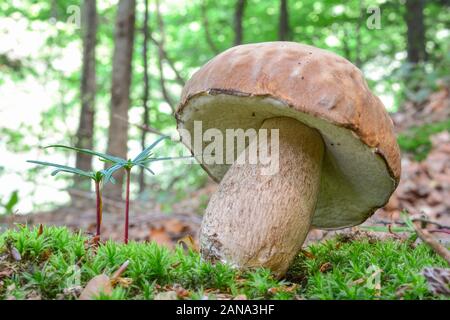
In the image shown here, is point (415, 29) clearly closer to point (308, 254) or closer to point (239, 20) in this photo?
point (239, 20)

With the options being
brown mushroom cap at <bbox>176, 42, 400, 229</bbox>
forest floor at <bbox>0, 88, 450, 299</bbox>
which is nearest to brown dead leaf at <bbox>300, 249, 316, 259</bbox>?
forest floor at <bbox>0, 88, 450, 299</bbox>

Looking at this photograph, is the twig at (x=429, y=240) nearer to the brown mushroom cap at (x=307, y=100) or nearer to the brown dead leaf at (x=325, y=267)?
the brown mushroom cap at (x=307, y=100)

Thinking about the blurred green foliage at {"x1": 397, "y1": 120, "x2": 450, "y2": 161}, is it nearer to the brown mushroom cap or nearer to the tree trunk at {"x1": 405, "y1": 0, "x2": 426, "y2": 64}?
the tree trunk at {"x1": 405, "y1": 0, "x2": 426, "y2": 64}

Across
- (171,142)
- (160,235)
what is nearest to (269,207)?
(160,235)

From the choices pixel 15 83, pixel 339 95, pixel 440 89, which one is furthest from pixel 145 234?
pixel 15 83

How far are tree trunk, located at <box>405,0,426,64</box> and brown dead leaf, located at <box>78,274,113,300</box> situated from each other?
25.8 ft

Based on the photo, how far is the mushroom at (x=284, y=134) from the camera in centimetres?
139

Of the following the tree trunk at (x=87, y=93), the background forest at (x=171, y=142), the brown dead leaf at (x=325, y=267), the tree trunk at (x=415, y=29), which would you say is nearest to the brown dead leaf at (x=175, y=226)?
the background forest at (x=171, y=142)

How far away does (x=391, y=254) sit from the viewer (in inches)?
65.6

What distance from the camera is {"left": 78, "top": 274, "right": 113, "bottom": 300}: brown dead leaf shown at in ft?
3.90

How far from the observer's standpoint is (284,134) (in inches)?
66.7

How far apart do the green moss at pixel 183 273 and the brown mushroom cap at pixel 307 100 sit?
38 cm
